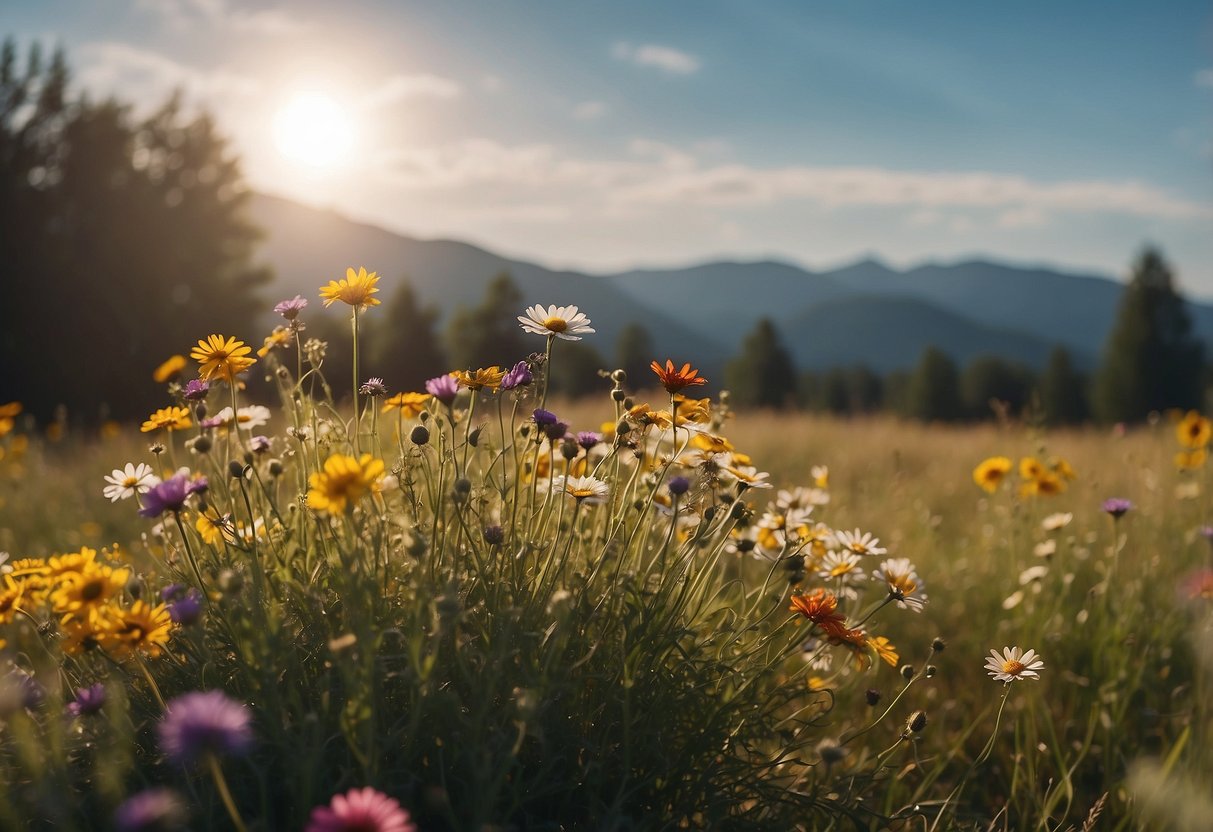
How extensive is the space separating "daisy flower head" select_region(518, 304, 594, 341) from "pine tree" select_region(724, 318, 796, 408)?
160ft

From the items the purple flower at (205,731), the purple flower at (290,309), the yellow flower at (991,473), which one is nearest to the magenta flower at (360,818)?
the purple flower at (205,731)

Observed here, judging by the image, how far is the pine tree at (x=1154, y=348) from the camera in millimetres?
37156

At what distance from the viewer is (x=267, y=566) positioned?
5.62 ft

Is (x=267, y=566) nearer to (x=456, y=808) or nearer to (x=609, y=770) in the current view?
(x=456, y=808)

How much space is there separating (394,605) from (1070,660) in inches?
91.7

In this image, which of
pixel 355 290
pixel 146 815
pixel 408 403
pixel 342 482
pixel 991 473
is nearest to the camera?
Answer: pixel 146 815

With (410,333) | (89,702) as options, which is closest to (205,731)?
(89,702)

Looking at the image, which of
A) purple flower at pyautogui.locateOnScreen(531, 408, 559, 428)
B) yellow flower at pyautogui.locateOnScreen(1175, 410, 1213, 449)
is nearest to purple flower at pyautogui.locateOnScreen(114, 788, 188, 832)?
purple flower at pyautogui.locateOnScreen(531, 408, 559, 428)

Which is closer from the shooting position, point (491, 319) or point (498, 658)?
point (498, 658)

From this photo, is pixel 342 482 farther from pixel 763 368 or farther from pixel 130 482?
pixel 763 368

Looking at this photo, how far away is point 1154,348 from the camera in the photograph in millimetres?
37312

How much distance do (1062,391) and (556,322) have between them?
54498 mm

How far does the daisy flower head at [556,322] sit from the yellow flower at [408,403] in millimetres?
336

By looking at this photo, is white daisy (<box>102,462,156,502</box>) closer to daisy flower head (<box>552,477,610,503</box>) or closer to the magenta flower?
daisy flower head (<box>552,477,610,503</box>)
